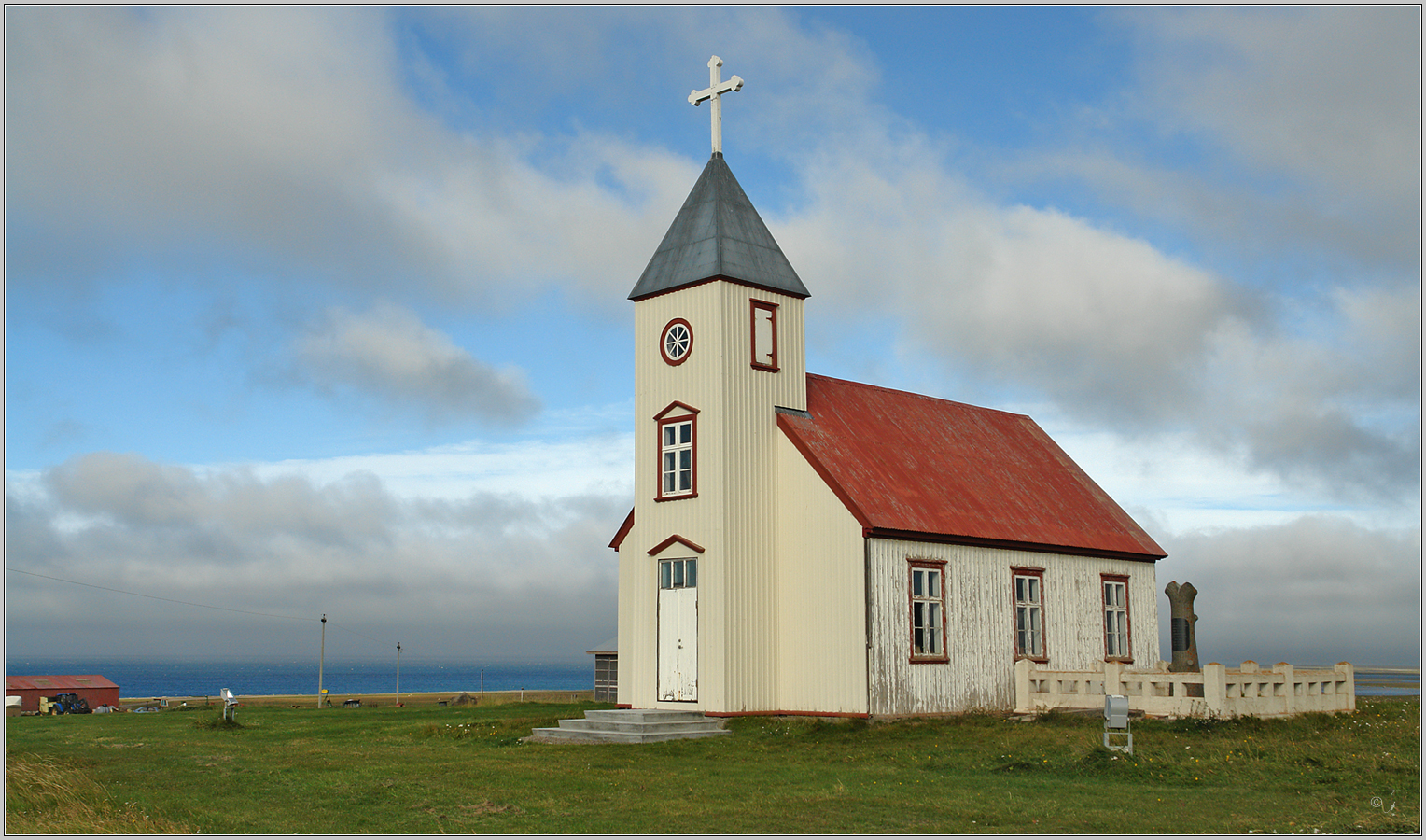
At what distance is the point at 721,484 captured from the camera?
26.3m

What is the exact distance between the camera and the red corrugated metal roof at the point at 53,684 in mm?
50125

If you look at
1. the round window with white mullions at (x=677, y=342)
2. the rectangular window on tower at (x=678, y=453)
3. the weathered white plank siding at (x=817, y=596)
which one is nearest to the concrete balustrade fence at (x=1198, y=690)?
the weathered white plank siding at (x=817, y=596)

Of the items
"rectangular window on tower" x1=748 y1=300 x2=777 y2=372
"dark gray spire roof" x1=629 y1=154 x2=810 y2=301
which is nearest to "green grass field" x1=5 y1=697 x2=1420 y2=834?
Result: "rectangular window on tower" x1=748 y1=300 x2=777 y2=372

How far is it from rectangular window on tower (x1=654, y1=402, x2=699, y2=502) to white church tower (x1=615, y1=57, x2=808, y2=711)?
0.09ft

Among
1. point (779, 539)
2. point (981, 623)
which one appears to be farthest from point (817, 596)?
point (981, 623)

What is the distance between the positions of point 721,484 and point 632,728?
18.1 feet

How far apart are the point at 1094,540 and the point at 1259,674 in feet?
22.8

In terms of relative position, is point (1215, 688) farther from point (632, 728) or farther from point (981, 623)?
point (632, 728)

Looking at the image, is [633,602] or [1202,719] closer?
[1202,719]

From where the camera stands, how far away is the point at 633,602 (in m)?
29.0

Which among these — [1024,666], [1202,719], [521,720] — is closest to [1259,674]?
[1202,719]

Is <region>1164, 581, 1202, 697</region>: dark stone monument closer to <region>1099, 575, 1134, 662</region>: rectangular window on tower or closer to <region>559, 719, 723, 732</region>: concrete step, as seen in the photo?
<region>1099, 575, 1134, 662</region>: rectangular window on tower

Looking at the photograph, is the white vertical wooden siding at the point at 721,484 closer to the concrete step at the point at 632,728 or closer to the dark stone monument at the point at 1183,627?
the concrete step at the point at 632,728

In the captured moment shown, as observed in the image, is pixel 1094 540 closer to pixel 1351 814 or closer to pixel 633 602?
pixel 633 602
